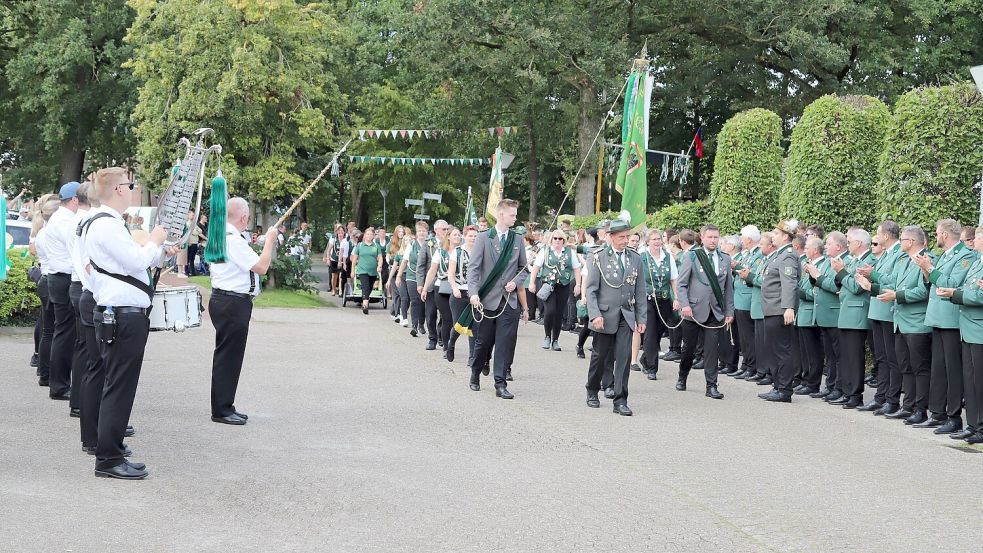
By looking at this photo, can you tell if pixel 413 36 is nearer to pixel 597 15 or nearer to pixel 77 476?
pixel 597 15

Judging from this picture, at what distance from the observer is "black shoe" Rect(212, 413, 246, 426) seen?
32.3 ft

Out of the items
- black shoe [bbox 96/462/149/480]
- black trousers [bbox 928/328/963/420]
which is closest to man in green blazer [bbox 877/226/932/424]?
black trousers [bbox 928/328/963/420]

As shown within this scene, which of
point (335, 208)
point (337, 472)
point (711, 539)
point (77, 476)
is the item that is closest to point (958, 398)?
point (711, 539)

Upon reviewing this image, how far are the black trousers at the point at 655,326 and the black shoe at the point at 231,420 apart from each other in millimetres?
6001

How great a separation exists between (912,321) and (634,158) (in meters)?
7.19

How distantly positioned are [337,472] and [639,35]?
29237mm

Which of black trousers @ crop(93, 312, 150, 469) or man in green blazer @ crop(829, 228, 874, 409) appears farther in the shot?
man in green blazer @ crop(829, 228, 874, 409)

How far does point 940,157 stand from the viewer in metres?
13.8

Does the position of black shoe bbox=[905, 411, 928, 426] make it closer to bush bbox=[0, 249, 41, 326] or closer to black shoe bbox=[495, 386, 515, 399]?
black shoe bbox=[495, 386, 515, 399]

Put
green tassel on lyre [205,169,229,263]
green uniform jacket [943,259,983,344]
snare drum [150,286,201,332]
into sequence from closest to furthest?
1. snare drum [150,286,201,332]
2. green tassel on lyre [205,169,229,263]
3. green uniform jacket [943,259,983,344]

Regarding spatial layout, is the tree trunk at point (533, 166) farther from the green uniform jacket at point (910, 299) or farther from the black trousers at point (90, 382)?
the black trousers at point (90, 382)

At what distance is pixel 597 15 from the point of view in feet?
114

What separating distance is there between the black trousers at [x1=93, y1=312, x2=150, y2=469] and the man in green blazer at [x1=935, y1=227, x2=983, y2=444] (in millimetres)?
6800

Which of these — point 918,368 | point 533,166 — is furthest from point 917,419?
point 533,166
